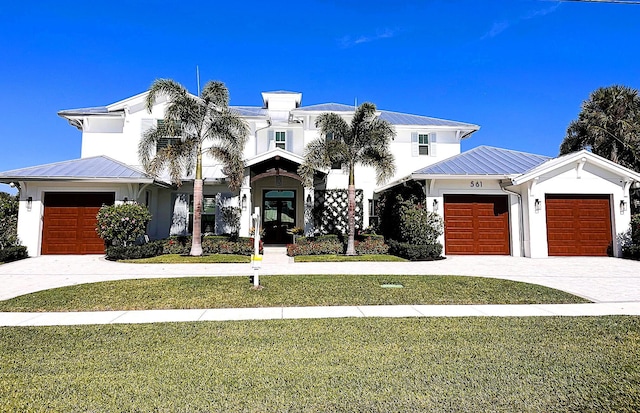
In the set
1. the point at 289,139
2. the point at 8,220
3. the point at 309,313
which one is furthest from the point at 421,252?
the point at 8,220

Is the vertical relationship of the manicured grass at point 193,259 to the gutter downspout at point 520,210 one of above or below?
below

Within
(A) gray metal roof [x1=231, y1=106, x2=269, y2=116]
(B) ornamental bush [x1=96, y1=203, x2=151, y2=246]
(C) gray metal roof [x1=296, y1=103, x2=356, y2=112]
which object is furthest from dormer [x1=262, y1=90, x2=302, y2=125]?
(B) ornamental bush [x1=96, y1=203, x2=151, y2=246]

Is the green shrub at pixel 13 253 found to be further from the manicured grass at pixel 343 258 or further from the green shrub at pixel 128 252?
the manicured grass at pixel 343 258

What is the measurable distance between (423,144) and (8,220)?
73.6 ft

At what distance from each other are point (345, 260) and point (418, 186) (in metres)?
5.47

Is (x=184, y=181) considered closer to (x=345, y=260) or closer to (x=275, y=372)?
(x=345, y=260)

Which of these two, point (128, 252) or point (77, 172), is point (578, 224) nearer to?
point (128, 252)

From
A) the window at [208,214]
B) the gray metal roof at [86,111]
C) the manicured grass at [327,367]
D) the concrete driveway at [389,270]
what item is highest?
the gray metal roof at [86,111]

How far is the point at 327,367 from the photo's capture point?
4.01m

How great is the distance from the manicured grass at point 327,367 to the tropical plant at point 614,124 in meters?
21.8

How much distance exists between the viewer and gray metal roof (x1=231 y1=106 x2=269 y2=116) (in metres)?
22.3

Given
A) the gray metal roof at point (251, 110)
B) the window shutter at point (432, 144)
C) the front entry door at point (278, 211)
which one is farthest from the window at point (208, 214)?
the window shutter at point (432, 144)

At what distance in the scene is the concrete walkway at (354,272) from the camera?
6465 millimetres

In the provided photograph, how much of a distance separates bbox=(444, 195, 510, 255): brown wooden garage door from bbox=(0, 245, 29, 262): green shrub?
1859 cm
